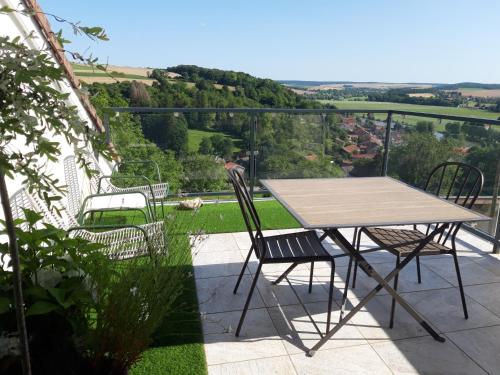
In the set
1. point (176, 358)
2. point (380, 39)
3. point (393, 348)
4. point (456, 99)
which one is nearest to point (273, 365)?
point (176, 358)

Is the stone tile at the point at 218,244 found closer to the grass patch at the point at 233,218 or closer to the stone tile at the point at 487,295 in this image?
the grass patch at the point at 233,218

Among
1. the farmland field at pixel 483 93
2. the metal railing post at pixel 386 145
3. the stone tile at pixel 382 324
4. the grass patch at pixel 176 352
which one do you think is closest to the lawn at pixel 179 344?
the grass patch at pixel 176 352

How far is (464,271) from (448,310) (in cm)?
84

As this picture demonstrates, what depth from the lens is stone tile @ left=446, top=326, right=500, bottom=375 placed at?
6.91 feet

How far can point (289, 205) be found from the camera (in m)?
2.38

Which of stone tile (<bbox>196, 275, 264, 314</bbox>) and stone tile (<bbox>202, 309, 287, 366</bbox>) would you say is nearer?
stone tile (<bbox>202, 309, 287, 366</bbox>)

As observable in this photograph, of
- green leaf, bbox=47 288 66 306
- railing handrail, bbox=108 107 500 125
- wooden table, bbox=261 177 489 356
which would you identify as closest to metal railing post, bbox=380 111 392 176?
railing handrail, bbox=108 107 500 125

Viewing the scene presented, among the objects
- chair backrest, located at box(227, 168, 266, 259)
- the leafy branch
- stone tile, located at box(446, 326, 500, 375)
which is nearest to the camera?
the leafy branch

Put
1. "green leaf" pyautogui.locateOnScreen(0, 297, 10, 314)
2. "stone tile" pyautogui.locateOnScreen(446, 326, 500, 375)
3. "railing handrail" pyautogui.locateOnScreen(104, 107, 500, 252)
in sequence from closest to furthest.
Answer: "green leaf" pyautogui.locateOnScreen(0, 297, 10, 314) < "stone tile" pyautogui.locateOnScreen(446, 326, 500, 375) < "railing handrail" pyautogui.locateOnScreen(104, 107, 500, 252)

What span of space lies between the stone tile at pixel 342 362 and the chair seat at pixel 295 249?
20.9 inches

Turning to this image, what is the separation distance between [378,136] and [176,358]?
437 cm

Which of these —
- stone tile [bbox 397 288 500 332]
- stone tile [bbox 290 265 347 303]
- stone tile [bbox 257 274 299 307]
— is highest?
stone tile [bbox 397 288 500 332]

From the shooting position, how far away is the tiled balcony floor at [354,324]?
6.85ft

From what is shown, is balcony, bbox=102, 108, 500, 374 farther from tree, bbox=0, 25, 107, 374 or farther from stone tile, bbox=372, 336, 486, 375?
tree, bbox=0, 25, 107, 374
